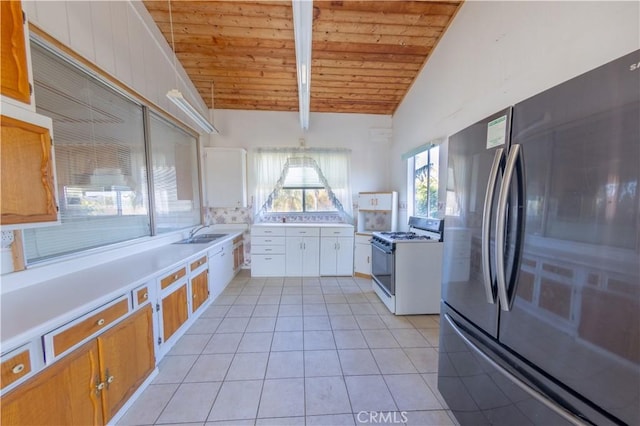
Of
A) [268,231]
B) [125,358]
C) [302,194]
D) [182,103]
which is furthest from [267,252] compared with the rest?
[125,358]

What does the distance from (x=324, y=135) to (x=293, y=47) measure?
1677 millimetres

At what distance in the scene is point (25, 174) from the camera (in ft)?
3.84

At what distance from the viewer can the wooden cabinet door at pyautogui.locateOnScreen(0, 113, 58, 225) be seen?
1.10m

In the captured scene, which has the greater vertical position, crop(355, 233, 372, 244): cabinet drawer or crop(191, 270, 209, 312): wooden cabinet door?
crop(355, 233, 372, 244): cabinet drawer

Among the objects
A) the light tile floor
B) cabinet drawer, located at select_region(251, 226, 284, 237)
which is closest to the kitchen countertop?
the light tile floor

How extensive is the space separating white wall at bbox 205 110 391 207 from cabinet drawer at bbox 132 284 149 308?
9.98 ft

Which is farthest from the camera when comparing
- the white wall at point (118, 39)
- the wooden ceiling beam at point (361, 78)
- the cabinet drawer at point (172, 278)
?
the wooden ceiling beam at point (361, 78)

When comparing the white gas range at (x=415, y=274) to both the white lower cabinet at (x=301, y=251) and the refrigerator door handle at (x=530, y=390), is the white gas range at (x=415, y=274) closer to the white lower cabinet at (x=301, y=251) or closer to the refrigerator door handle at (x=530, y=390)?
the white lower cabinet at (x=301, y=251)

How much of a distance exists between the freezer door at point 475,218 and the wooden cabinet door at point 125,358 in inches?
82.7

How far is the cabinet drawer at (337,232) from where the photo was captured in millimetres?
4191

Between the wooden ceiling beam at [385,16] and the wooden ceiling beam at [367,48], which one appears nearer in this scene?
the wooden ceiling beam at [385,16]

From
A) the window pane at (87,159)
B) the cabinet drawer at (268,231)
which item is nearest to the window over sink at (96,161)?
the window pane at (87,159)

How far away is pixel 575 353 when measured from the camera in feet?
2.58

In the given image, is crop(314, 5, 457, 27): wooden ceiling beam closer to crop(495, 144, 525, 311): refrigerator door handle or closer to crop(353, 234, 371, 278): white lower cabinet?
crop(495, 144, 525, 311): refrigerator door handle
